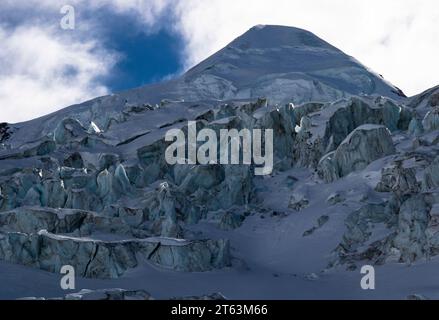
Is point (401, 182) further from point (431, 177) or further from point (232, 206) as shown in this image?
point (232, 206)

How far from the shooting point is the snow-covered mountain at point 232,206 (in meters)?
51.7

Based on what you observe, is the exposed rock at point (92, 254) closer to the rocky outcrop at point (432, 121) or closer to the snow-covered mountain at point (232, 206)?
the snow-covered mountain at point (232, 206)

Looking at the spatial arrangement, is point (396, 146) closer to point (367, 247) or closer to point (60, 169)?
point (367, 247)

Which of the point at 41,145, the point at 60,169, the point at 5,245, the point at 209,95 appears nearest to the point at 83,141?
the point at 41,145

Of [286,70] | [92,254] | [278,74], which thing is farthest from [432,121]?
[286,70]

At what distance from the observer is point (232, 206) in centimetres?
7206

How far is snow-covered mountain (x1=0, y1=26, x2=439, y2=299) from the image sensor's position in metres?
51.7

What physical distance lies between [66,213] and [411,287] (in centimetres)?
2782

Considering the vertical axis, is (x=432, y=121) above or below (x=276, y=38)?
below

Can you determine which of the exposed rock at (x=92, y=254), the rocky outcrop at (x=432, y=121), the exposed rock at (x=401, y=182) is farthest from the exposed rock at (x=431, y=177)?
the exposed rock at (x=92, y=254)

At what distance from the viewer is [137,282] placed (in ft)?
166

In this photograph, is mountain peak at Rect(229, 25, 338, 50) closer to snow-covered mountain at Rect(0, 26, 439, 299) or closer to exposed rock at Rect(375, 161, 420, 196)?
snow-covered mountain at Rect(0, 26, 439, 299)

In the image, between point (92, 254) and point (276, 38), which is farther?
point (276, 38)

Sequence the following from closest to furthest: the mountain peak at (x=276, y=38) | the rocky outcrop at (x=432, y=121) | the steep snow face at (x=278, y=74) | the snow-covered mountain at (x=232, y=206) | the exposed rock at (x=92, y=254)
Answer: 1. the snow-covered mountain at (x=232, y=206)
2. the exposed rock at (x=92, y=254)
3. the rocky outcrop at (x=432, y=121)
4. the steep snow face at (x=278, y=74)
5. the mountain peak at (x=276, y=38)
